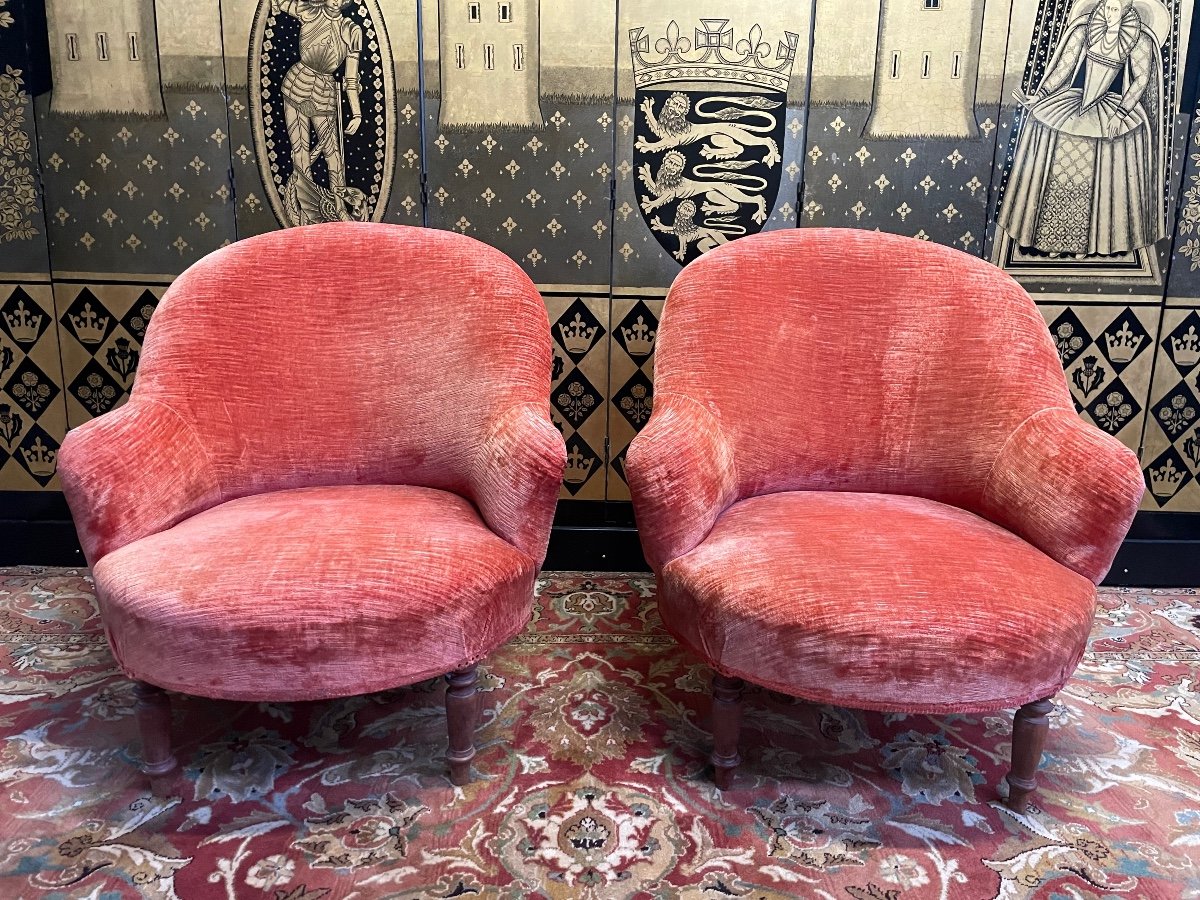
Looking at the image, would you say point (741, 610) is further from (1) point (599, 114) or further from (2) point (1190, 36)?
(2) point (1190, 36)

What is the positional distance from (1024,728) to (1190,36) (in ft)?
6.74

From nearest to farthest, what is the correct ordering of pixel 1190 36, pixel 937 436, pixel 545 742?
1. pixel 545 742
2. pixel 937 436
3. pixel 1190 36

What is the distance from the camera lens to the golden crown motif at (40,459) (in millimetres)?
2613

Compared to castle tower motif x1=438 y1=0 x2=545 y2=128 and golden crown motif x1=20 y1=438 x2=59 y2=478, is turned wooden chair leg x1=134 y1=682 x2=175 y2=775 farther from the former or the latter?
castle tower motif x1=438 y1=0 x2=545 y2=128

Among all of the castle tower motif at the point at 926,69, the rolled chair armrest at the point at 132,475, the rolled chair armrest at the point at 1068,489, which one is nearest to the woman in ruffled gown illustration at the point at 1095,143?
the castle tower motif at the point at 926,69

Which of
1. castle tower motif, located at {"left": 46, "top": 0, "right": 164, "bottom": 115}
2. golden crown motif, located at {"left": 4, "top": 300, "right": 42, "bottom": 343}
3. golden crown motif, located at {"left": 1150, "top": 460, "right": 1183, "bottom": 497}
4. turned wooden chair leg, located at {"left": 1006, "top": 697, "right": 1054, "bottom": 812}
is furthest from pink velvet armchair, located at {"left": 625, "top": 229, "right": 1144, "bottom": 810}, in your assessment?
golden crown motif, located at {"left": 4, "top": 300, "right": 42, "bottom": 343}

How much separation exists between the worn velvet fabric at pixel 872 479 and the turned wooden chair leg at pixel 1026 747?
95 millimetres

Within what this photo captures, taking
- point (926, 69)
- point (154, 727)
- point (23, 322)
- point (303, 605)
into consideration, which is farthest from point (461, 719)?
point (926, 69)

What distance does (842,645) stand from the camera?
53.1 inches

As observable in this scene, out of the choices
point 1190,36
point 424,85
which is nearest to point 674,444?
point 424,85

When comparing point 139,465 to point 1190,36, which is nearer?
point 139,465

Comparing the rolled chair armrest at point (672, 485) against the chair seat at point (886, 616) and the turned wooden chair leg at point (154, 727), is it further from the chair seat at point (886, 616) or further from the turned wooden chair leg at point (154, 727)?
the turned wooden chair leg at point (154, 727)

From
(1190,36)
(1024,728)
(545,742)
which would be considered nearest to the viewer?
(1024,728)

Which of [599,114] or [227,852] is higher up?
[599,114]
